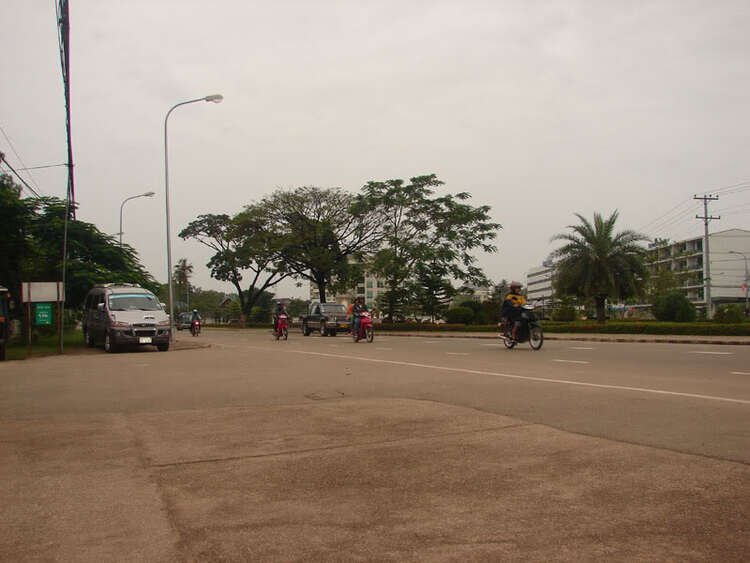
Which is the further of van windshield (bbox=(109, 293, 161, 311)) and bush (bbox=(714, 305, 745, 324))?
bush (bbox=(714, 305, 745, 324))

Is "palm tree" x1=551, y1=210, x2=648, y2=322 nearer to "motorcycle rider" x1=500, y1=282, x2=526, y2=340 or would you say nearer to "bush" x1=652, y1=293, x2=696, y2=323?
"bush" x1=652, y1=293, x2=696, y2=323

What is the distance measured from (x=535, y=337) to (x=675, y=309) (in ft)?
92.2

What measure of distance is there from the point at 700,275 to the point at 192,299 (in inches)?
3573

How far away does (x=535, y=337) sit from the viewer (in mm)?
16953

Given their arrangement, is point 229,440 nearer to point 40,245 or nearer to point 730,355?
point 730,355

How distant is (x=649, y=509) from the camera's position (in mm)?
3578

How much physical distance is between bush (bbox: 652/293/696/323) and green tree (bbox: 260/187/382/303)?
1932cm

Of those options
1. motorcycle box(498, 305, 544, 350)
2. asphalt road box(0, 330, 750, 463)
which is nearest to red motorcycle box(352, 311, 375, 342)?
motorcycle box(498, 305, 544, 350)

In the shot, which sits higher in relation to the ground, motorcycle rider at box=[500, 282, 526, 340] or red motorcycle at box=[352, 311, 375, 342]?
motorcycle rider at box=[500, 282, 526, 340]

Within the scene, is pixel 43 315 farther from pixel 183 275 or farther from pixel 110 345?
pixel 183 275

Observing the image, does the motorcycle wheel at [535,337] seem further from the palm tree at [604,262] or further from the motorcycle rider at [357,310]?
the palm tree at [604,262]

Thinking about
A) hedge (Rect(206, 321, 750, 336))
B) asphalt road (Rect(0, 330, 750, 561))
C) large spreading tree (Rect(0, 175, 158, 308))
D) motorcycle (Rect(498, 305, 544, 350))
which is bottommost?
hedge (Rect(206, 321, 750, 336))

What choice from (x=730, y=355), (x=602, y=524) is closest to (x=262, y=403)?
(x=602, y=524)

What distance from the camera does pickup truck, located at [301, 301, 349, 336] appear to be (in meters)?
33.4
